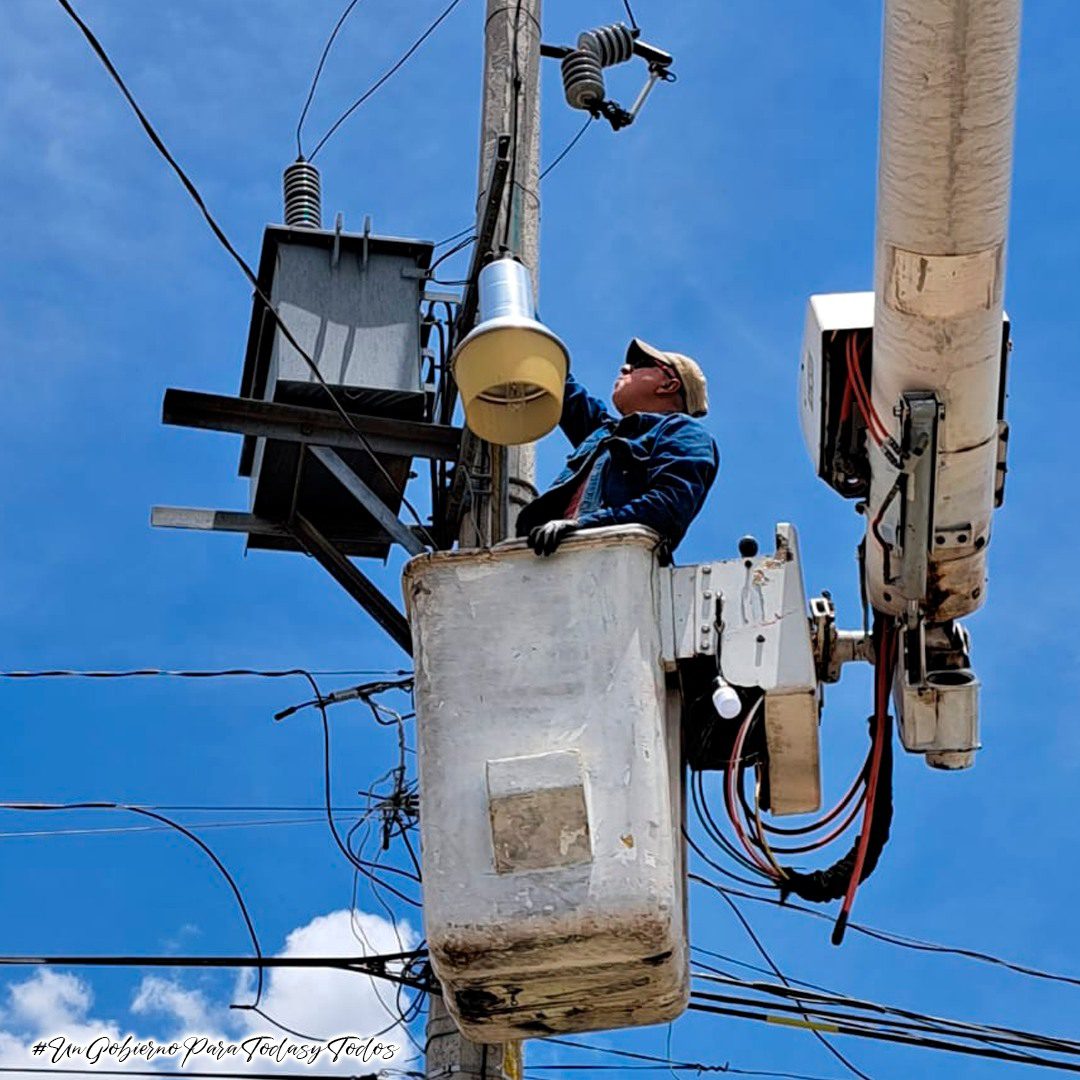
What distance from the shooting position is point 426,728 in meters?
5.84

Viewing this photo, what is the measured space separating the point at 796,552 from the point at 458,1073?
80.8 inches

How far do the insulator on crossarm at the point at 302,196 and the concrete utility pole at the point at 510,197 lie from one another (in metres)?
1.44

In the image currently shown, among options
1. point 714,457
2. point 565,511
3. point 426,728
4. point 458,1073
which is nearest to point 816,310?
point 714,457

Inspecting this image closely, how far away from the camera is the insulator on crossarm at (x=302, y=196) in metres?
9.82

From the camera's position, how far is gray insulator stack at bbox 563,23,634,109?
382 inches

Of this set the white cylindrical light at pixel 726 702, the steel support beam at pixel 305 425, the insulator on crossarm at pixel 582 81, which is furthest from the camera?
the insulator on crossarm at pixel 582 81

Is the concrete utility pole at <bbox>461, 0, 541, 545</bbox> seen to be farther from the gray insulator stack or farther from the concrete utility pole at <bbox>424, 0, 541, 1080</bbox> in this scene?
the gray insulator stack

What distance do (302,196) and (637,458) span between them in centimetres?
387

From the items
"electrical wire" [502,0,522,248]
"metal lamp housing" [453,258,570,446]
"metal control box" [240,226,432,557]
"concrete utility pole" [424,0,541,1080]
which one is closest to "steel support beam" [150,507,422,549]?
"metal control box" [240,226,432,557]

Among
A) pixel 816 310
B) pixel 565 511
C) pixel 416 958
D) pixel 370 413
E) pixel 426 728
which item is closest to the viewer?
pixel 426 728

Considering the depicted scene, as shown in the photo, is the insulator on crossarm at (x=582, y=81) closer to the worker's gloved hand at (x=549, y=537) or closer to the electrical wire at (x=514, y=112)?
the electrical wire at (x=514, y=112)

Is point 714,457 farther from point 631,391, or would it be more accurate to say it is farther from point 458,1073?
point 458,1073

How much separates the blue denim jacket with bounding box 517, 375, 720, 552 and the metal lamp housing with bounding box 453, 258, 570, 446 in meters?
0.34

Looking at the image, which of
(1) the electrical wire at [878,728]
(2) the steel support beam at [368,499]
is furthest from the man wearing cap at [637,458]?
(2) the steel support beam at [368,499]
